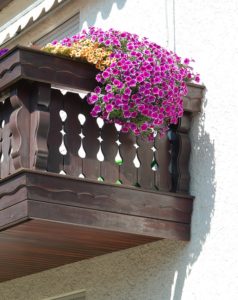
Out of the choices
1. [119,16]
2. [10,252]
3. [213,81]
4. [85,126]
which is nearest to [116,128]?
[85,126]

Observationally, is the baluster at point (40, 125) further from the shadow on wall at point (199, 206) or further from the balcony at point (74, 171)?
the shadow on wall at point (199, 206)

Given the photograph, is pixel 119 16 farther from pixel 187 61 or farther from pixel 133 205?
pixel 133 205

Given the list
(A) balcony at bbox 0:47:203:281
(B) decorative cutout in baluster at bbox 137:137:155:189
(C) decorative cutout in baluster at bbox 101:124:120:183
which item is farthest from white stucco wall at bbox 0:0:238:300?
(C) decorative cutout in baluster at bbox 101:124:120:183

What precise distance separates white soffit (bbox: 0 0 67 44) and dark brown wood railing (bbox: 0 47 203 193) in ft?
9.49

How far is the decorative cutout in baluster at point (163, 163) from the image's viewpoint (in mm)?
9273

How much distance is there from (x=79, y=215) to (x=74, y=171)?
436mm

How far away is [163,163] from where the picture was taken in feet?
30.7

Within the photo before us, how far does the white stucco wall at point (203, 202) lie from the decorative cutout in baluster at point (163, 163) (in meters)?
0.24

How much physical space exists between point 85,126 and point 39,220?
1087 millimetres

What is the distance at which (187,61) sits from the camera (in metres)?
9.31

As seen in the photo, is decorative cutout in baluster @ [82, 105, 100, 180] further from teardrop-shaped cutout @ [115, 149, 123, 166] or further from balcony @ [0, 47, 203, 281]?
teardrop-shaped cutout @ [115, 149, 123, 166]

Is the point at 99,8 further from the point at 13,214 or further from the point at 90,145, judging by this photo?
the point at 13,214

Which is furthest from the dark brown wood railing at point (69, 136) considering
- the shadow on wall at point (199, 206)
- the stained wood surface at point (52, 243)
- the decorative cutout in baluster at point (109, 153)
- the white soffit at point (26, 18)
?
the white soffit at point (26, 18)

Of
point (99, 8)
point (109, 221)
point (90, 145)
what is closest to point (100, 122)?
point (90, 145)
